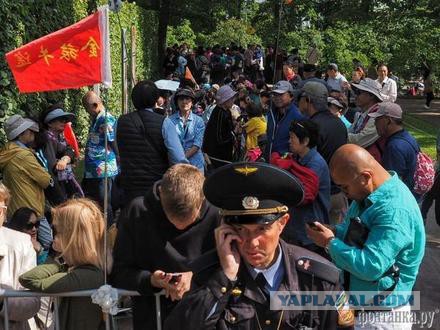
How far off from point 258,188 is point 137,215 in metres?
1.17

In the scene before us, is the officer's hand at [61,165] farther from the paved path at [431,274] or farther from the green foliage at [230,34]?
the green foliage at [230,34]

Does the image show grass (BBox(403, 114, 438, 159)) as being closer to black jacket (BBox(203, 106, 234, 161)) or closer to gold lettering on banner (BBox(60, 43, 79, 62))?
black jacket (BBox(203, 106, 234, 161))

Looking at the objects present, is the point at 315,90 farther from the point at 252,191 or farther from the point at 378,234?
the point at 252,191

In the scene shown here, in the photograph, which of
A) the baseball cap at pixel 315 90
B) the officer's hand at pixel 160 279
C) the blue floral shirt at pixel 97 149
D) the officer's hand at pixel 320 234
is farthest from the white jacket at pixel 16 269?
the blue floral shirt at pixel 97 149

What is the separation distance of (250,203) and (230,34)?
4163 cm

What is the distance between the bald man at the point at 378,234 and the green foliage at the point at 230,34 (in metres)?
40.1

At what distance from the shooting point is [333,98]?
29.5 feet

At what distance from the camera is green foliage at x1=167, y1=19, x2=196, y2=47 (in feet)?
134

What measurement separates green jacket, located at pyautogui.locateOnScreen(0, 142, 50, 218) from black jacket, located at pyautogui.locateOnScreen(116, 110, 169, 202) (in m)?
0.84

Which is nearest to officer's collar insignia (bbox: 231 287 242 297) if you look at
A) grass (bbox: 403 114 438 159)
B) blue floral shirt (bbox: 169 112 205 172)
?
blue floral shirt (bbox: 169 112 205 172)

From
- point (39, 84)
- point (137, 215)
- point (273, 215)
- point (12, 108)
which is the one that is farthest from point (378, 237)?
point (12, 108)

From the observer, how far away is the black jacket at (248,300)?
2.62 m

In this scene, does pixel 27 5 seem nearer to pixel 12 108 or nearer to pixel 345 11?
pixel 12 108

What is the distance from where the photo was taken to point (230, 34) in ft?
143
